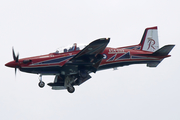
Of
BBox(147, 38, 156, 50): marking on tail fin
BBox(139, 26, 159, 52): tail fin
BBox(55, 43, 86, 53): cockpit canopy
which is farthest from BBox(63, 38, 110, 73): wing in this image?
BBox(147, 38, 156, 50): marking on tail fin

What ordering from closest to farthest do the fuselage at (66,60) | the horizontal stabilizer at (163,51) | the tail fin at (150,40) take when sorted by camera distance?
the fuselage at (66,60) < the horizontal stabilizer at (163,51) < the tail fin at (150,40)

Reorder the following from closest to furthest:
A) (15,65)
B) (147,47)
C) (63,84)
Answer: (15,65)
(63,84)
(147,47)

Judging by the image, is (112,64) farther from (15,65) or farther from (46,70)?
→ (15,65)

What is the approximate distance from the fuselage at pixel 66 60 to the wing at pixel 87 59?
0.73 meters

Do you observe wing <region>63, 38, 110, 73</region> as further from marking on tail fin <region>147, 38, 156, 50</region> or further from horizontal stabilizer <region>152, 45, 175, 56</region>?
marking on tail fin <region>147, 38, 156, 50</region>

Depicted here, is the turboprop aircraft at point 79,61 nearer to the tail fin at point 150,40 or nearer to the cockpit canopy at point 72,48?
the cockpit canopy at point 72,48

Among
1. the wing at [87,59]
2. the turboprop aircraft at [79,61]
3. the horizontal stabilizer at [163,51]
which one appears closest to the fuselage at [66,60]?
the turboprop aircraft at [79,61]

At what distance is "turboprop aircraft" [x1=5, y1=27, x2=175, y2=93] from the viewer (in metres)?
25.7

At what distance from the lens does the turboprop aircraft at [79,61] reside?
1011 inches

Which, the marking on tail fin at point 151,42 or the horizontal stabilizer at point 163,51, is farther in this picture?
the marking on tail fin at point 151,42

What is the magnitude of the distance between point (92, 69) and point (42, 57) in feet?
12.5

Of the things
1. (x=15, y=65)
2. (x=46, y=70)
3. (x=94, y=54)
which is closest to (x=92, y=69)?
(x=94, y=54)

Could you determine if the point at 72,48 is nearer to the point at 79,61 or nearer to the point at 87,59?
the point at 79,61

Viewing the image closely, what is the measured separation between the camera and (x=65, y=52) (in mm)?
26828
